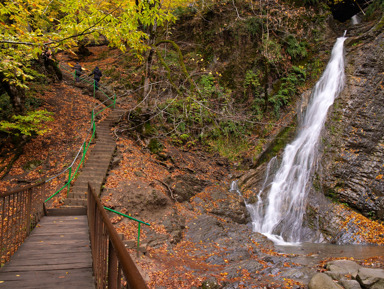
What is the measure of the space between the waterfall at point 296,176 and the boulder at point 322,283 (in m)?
4.82

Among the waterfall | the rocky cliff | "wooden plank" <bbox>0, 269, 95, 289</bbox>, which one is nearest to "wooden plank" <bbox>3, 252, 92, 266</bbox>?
"wooden plank" <bbox>0, 269, 95, 289</bbox>

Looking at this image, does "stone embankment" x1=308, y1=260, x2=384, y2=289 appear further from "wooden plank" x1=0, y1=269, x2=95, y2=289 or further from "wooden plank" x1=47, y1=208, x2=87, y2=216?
"wooden plank" x1=47, y1=208, x2=87, y2=216

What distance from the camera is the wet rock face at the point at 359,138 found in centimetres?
1127

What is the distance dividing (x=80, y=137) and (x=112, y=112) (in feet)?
12.9

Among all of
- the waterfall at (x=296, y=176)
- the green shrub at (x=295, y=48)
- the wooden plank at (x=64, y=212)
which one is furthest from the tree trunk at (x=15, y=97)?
the green shrub at (x=295, y=48)

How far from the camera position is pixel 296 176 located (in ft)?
43.1

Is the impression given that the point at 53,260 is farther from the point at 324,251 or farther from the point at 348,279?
the point at 324,251

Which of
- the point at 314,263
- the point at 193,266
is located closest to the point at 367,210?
the point at 314,263

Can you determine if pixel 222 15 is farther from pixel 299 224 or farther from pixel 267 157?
pixel 299 224

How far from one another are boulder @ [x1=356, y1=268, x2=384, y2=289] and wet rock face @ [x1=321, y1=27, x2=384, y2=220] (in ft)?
17.8

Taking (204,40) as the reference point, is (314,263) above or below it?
below

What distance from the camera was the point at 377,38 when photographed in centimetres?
1523

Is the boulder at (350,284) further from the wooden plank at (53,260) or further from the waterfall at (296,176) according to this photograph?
the wooden plank at (53,260)

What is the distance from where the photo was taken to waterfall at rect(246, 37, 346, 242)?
11641 millimetres
